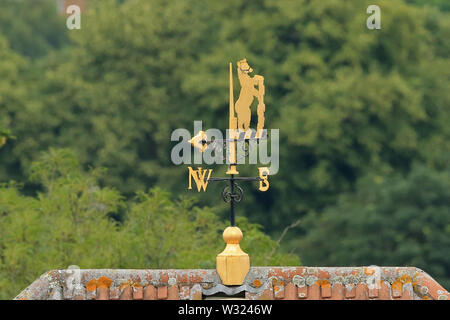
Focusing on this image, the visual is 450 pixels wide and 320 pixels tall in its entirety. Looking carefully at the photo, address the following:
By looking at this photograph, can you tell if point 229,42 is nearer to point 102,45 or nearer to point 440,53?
point 102,45

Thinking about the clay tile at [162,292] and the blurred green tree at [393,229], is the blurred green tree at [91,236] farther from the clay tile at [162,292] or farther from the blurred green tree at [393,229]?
the blurred green tree at [393,229]

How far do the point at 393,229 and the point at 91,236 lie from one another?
1362 cm

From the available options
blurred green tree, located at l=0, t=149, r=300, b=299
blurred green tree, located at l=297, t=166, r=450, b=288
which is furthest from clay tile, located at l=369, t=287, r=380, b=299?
blurred green tree, located at l=297, t=166, r=450, b=288

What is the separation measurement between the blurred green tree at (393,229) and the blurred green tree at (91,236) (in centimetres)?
919

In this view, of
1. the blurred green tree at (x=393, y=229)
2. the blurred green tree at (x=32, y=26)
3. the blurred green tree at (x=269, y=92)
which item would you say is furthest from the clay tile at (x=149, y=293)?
the blurred green tree at (x=32, y=26)

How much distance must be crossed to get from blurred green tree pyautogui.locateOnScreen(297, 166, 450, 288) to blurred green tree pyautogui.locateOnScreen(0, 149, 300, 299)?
9.19 metres

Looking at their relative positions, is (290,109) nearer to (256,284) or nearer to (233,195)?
(233,195)

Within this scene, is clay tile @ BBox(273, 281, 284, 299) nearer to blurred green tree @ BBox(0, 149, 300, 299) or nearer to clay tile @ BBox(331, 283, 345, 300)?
clay tile @ BBox(331, 283, 345, 300)

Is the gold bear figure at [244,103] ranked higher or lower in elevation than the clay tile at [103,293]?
higher

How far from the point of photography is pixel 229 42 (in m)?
37.6

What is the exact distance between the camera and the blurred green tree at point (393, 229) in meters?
29.6

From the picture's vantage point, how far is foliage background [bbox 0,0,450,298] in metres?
31.3

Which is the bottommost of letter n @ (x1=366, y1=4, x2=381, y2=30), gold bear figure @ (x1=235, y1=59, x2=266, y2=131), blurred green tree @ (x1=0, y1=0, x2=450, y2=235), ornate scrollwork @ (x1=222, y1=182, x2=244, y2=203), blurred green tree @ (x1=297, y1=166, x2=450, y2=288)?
blurred green tree @ (x1=297, y1=166, x2=450, y2=288)
